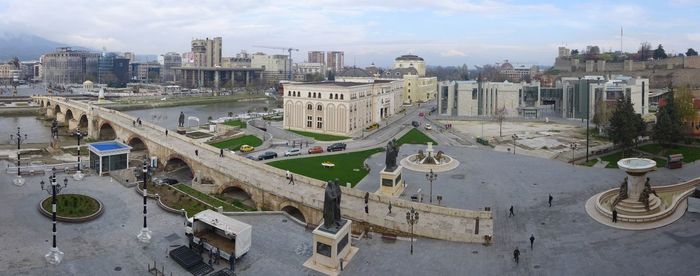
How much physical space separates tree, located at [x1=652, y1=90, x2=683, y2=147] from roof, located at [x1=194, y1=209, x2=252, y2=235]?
3787cm

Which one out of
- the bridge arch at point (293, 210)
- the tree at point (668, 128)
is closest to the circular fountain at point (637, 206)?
the bridge arch at point (293, 210)

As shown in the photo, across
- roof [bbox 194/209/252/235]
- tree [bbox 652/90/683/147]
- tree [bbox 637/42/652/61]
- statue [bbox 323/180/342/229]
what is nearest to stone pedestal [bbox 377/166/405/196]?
statue [bbox 323/180/342/229]

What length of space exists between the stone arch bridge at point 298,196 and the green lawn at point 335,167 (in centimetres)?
375

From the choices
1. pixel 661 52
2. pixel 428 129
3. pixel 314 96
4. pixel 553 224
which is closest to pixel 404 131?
pixel 428 129

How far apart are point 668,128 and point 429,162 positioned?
21163 mm

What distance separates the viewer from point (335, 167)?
39.5m

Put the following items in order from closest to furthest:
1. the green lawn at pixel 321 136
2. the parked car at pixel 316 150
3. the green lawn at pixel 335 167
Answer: the green lawn at pixel 335 167 < the parked car at pixel 316 150 < the green lawn at pixel 321 136

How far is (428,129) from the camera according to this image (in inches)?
2447

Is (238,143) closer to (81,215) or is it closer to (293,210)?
(293,210)

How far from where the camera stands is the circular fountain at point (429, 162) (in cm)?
3844

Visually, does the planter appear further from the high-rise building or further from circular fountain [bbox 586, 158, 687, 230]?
the high-rise building

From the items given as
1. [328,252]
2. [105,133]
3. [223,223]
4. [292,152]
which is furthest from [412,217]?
[105,133]

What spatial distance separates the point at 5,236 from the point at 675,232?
28468 mm

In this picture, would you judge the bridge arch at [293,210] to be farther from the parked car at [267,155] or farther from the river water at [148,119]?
the river water at [148,119]
